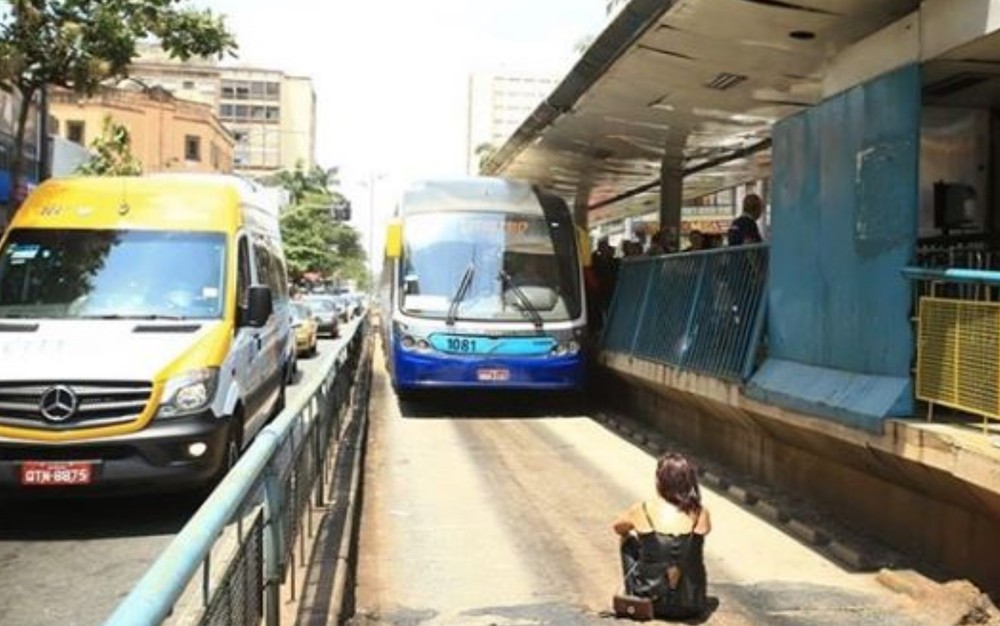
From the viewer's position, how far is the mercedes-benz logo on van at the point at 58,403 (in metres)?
7.72

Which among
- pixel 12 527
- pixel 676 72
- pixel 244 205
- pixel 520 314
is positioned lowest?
pixel 12 527

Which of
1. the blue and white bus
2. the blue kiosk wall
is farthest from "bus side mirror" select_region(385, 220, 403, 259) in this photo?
the blue kiosk wall

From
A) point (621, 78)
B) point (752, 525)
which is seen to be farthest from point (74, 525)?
point (621, 78)

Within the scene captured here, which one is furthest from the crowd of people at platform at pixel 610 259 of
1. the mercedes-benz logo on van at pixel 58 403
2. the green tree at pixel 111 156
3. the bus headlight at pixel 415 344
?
the green tree at pixel 111 156

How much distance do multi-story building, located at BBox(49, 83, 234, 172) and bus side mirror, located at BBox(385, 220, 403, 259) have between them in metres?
46.4

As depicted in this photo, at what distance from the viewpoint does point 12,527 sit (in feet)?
27.1

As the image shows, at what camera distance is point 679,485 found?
19.4 ft

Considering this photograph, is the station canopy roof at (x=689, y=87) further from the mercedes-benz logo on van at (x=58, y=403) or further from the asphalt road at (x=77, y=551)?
the mercedes-benz logo on van at (x=58, y=403)

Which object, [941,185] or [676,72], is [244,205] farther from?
[941,185]

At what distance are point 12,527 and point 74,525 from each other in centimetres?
41

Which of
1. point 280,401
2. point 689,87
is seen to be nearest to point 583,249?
point 689,87

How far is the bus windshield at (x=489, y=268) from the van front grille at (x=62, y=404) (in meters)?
7.06

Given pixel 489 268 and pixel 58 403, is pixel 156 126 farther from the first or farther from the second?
pixel 58 403

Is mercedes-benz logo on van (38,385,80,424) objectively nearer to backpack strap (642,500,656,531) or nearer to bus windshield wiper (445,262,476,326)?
backpack strap (642,500,656,531)
